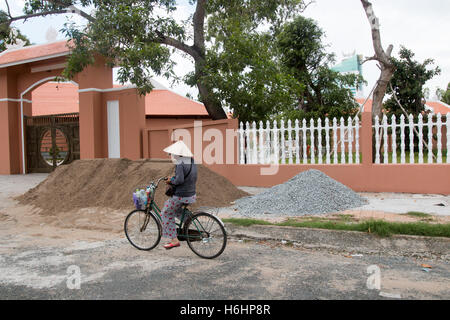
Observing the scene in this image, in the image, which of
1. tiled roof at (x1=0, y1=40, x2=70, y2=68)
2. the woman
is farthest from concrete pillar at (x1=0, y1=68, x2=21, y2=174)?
the woman

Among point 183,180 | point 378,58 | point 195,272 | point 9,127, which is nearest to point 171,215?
point 183,180

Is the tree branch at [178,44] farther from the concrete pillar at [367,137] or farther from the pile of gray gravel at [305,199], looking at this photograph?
the pile of gray gravel at [305,199]

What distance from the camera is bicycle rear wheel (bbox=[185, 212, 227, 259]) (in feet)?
16.2

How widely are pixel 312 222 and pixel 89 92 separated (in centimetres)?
1178

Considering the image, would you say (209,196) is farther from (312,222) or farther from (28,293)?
(28,293)

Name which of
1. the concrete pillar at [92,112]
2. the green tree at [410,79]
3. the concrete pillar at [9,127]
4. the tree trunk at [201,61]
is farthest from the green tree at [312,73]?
the concrete pillar at [9,127]

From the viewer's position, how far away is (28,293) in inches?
150

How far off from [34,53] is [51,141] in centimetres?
376

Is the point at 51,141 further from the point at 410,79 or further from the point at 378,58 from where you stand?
the point at 410,79

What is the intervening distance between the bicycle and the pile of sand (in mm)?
2371

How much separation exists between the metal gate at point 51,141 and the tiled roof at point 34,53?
8.27ft

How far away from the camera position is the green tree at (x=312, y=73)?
2159 cm

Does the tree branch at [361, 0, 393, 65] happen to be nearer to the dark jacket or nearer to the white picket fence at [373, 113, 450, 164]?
the white picket fence at [373, 113, 450, 164]

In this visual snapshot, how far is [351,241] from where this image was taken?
5707mm
